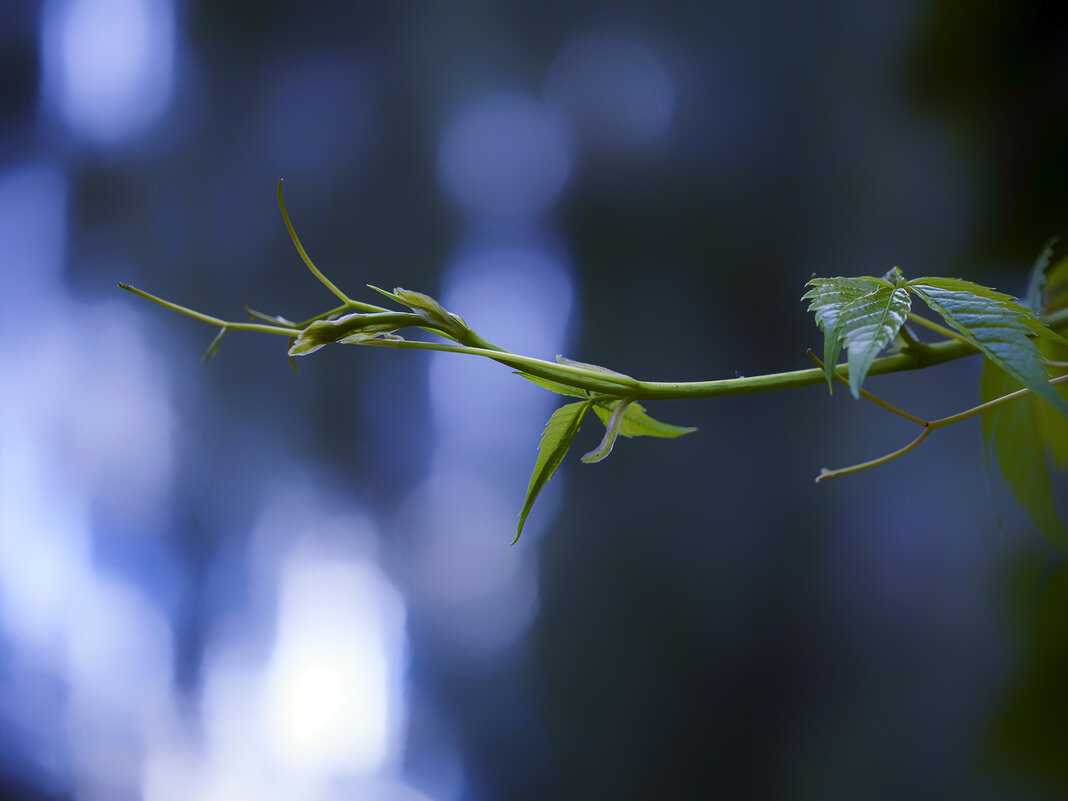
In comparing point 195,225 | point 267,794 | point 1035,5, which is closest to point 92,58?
point 195,225

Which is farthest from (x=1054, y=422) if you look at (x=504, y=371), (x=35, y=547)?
(x=35, y=547)

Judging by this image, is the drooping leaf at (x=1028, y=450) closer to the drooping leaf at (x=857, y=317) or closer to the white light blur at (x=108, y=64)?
the drooping leaf at (x=857, y=317)

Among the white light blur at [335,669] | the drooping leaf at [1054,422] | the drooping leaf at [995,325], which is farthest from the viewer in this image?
the white light blur at [335,669]

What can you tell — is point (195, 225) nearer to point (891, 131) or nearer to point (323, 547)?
point (323, 547)

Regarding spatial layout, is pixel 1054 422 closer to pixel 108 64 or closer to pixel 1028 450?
pixel 1028 450

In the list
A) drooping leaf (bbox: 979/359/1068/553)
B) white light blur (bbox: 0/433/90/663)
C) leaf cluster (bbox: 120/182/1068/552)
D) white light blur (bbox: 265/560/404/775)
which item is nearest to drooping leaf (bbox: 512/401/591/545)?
leaf cluster (bbox: 120/182/1068/552)

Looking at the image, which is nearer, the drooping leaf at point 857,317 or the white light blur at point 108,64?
the drooping leaf at point 857,317

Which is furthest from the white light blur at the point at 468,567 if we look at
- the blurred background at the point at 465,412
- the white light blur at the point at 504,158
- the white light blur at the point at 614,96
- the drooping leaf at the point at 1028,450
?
the drooping leaf at the point at 1028,450
